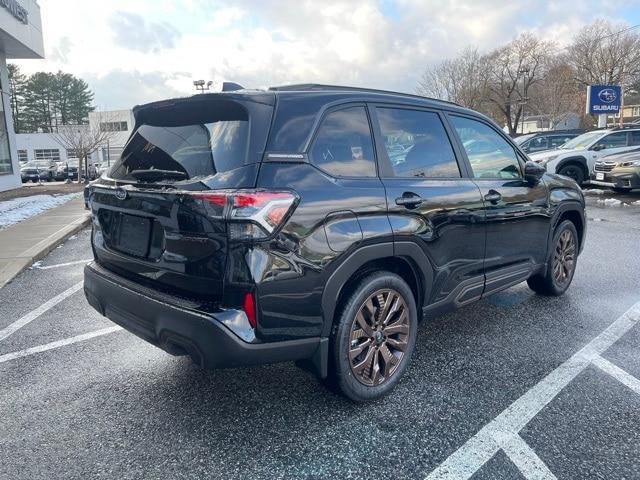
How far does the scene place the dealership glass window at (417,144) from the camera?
3144 mm

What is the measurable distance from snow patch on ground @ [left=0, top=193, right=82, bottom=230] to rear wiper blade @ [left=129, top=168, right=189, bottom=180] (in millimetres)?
8336

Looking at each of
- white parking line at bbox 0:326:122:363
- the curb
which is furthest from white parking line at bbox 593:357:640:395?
the curb

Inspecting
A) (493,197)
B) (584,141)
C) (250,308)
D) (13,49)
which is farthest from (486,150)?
(13,49)

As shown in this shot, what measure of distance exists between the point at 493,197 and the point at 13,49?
21970mm

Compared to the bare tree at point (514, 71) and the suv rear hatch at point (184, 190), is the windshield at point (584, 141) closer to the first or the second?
the suv rear hatch at point (184, 190)

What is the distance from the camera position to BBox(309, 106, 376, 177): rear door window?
2.73 meters

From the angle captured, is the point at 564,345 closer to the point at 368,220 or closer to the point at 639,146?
the point at 368,220

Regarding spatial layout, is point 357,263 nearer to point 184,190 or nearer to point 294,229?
point 294,229

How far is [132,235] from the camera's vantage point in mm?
2889

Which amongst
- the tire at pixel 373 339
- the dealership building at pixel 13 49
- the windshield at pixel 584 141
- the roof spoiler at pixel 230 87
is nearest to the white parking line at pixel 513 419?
the tire at pixel 373 339

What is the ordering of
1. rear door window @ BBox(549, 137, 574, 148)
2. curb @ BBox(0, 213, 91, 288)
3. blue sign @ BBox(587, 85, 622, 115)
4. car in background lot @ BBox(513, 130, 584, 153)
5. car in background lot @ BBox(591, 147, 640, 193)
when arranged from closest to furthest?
curb @ BBox(0, 213, 91, 288) → car in background lot @ BBox(591, 147, 640, 193) → car in background lot @ BBox(513, 130, 584, 153) → rear door window @ BBox(549, 137, 574, 148) → blue sign @ BBox(587, 85, 622, 115)

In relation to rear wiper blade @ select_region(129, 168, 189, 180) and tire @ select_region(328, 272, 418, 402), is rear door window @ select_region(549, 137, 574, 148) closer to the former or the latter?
tire @ select_region(328, 272, 418, 402)

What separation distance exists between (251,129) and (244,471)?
1.69m

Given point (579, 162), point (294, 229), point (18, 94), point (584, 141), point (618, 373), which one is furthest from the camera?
point (18, 94)
